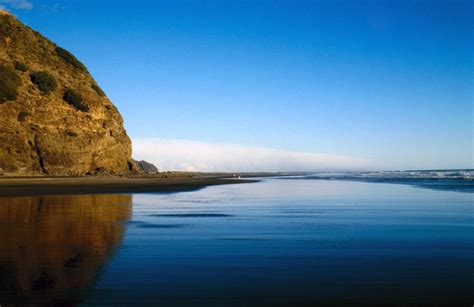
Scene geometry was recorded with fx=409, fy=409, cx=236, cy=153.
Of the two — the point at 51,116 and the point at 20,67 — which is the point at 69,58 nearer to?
the point at 20,67

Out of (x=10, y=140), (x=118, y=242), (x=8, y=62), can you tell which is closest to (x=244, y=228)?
(x=118, y=242)

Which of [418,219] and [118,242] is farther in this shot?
[418,219]

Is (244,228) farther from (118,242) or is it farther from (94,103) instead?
(94,103)

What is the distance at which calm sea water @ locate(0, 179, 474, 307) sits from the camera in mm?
5078

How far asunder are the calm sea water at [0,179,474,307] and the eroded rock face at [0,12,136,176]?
38827 mm

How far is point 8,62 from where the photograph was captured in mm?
53594

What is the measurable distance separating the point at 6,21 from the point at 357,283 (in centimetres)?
6819

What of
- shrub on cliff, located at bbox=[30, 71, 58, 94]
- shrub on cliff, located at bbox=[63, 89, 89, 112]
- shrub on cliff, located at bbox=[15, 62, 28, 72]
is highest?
shrub on cliff, located at bbox=[15, 62, 28, 72]

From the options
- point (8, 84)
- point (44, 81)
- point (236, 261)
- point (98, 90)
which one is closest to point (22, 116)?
point (8, 84)

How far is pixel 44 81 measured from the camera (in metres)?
53.3

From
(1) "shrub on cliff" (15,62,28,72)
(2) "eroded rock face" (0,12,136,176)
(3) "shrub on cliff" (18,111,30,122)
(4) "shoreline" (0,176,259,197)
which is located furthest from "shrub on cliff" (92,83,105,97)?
(4) "shoreline" (0,176,259,197)

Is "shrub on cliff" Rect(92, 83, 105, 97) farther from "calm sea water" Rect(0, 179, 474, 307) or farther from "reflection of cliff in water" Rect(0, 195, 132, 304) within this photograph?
"calm sea water" Rect(0, 179, 474, 307)

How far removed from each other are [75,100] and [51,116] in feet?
14.3

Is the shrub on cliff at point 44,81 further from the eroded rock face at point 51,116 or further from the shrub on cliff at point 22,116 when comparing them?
the shrub on cliff at point 22,116
